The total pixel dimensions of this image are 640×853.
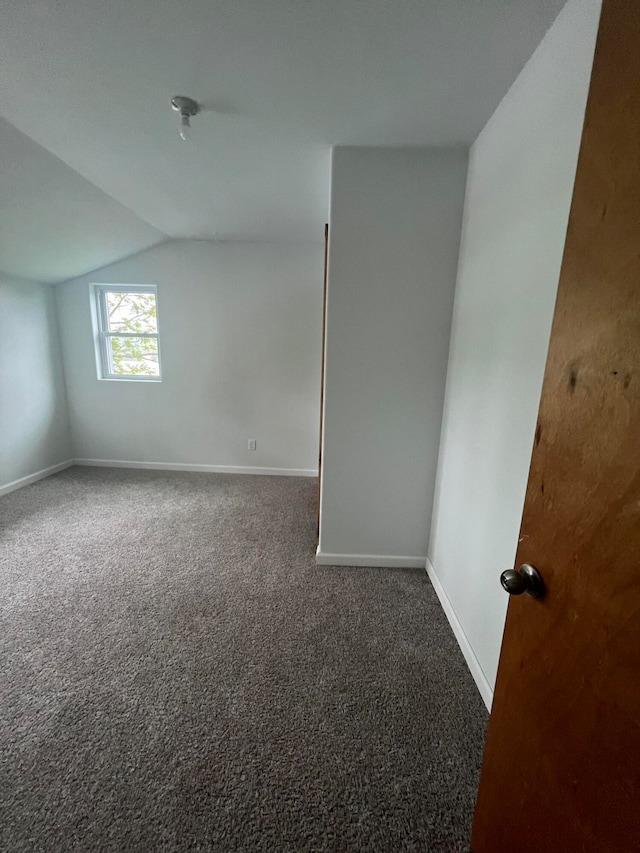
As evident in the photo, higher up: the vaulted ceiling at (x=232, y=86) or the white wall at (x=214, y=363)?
the vaulted ceiling at (x=232, y=86)

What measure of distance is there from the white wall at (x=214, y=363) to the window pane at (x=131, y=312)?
18cm

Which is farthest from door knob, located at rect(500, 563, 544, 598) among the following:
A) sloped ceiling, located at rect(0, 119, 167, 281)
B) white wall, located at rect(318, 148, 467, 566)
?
sloped ceiling, located at rect(0, 119, 167, 281)

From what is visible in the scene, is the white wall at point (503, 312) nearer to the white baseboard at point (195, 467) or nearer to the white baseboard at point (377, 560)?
the white baseboard at point (377, 560)

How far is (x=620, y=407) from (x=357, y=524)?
1.80 metres

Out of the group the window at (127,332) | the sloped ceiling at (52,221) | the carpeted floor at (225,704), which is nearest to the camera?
the carpeted floor at (225,704)

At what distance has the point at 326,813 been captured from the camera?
996 millimetres

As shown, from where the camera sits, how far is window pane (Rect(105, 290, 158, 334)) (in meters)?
3.62

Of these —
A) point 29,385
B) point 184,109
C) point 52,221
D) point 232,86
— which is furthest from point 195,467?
point 232,86

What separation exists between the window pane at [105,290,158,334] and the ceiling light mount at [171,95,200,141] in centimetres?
235

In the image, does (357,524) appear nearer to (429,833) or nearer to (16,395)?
(429,833)

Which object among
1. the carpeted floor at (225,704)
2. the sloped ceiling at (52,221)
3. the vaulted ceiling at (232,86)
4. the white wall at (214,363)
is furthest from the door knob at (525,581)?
the white wall at (214,363)

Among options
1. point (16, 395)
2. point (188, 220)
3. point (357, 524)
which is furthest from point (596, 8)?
point (16, 395)

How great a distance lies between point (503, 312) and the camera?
1.33 meters

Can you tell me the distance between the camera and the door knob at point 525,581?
2.06ft
